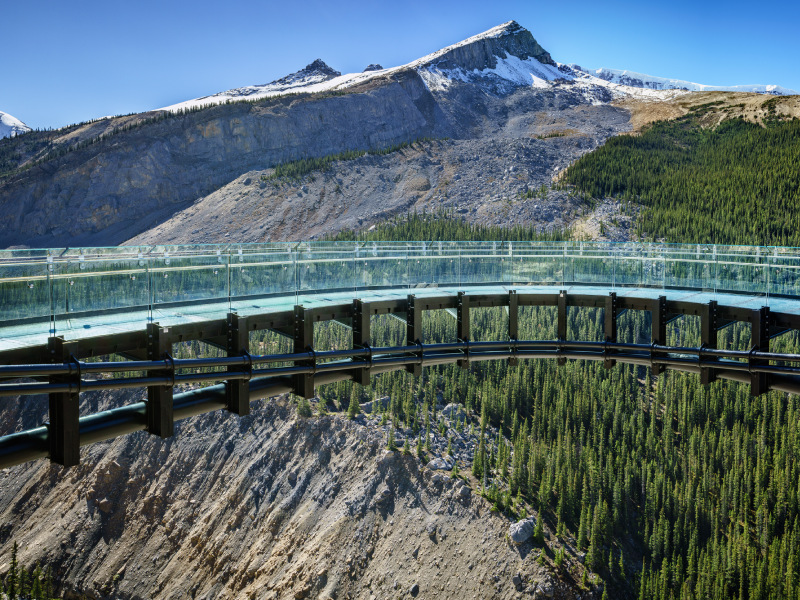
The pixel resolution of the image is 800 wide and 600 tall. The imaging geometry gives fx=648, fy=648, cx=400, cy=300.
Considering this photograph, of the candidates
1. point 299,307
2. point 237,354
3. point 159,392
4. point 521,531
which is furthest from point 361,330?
point 521,531

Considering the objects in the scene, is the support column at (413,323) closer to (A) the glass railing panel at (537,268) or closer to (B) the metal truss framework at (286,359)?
(B) the metal truss framework at (286,359)

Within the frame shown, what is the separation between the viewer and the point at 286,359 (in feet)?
54.7

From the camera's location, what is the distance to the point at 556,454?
7344 centimetres

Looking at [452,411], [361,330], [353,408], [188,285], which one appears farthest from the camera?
[452,411]

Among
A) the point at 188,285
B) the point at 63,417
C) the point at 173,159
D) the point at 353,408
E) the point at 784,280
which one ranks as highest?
the point at 173,159

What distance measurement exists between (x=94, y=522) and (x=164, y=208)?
229 feet

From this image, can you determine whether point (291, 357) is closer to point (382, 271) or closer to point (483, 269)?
point (382, 271)

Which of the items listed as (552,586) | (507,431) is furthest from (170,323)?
(507,431)

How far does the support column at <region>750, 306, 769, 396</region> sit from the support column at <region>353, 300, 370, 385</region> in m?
10.8

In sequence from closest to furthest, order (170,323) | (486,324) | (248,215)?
(170,323), (486,324), (248,215)

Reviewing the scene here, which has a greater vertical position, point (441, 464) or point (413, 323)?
point (413, 323)

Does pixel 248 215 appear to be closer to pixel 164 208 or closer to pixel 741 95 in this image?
pixel 164 208

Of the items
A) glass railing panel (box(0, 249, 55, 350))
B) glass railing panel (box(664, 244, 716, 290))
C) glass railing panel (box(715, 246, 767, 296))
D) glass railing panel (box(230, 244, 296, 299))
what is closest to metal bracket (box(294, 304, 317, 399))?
glass railing panel (box(230, 244, 296, 299))

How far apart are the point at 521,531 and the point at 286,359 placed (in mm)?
51870
